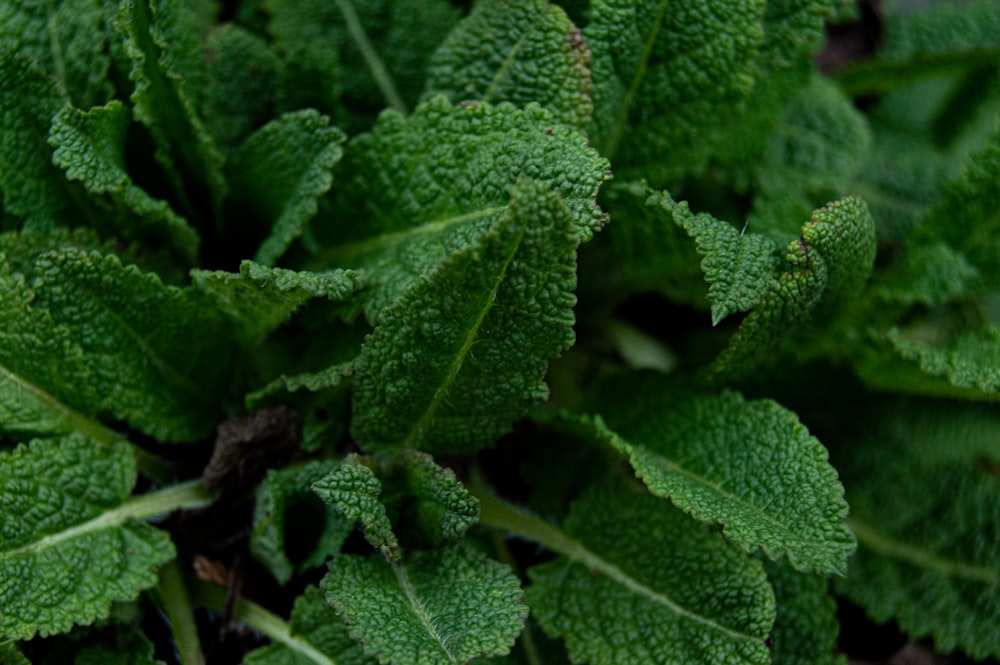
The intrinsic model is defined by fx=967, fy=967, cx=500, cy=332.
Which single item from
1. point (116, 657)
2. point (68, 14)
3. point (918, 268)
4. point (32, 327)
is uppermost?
point (68, 14)

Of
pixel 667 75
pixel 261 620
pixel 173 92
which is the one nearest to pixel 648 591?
pixel 261 620

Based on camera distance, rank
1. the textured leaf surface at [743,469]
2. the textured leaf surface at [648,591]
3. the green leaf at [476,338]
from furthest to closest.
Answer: the textured leaf surface at [648,591]
the textured leaf surface at [743,469]
the green leaf at [476,338]

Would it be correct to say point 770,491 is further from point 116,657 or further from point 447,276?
point 116,657

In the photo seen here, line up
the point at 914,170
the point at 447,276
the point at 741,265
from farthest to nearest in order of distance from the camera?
the point at 914,170 < the point at 741,265 < the point at 447,276

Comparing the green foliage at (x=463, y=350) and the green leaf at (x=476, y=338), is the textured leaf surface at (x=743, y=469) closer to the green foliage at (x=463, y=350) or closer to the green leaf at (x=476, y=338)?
the green foliage at (x=463, y=350)

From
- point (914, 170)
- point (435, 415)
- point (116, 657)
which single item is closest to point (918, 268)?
point (914, 170)

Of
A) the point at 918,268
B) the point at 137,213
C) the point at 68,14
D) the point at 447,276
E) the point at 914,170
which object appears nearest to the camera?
the point at 447,276

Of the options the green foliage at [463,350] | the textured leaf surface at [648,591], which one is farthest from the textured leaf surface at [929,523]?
the textured leaf surface at [648,591]
